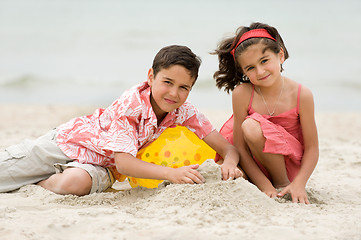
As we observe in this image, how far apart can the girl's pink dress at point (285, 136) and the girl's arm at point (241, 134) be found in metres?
0.05

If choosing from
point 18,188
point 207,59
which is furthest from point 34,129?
point 207,59

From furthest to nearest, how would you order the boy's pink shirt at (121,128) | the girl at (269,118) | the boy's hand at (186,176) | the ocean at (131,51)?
1. the ocean at (131,51)
2. the girl at (269,118)
3. the boy's pink shirt at (121,128)
4. the boy's hand at (186,176)

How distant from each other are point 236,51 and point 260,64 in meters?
0.20

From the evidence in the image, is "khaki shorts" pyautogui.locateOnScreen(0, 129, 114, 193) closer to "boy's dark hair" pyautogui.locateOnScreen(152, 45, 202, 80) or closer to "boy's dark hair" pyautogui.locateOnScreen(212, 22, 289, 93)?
"boy's dark hair" pyautogui.locateOnScreen(152, 45, 202, 80)

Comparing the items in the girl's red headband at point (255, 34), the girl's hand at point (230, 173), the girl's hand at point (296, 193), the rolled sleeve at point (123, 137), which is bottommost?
the girl's hand at point (296, 193)

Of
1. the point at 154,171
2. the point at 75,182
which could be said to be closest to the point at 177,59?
the point at 154,171

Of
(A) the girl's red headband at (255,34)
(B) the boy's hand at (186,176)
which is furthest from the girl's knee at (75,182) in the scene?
(A) the girl's red headband at (255,34)

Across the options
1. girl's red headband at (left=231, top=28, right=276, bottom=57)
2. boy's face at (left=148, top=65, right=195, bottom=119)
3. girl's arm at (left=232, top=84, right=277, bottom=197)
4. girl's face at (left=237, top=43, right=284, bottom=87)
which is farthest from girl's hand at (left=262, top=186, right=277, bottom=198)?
girl's red headband at (left=231, top=28, right=276, bottom=57)

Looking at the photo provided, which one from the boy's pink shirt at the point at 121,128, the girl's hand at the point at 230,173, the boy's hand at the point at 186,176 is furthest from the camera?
the boy's pink shirt at the point at 121,128

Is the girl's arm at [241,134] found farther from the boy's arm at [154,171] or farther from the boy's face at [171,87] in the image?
the boy's arm at [154,171]

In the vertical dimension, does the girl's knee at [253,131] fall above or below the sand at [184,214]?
above

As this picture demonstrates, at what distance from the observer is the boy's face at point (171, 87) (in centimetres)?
256

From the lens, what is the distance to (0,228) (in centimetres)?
179

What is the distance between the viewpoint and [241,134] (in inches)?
115
